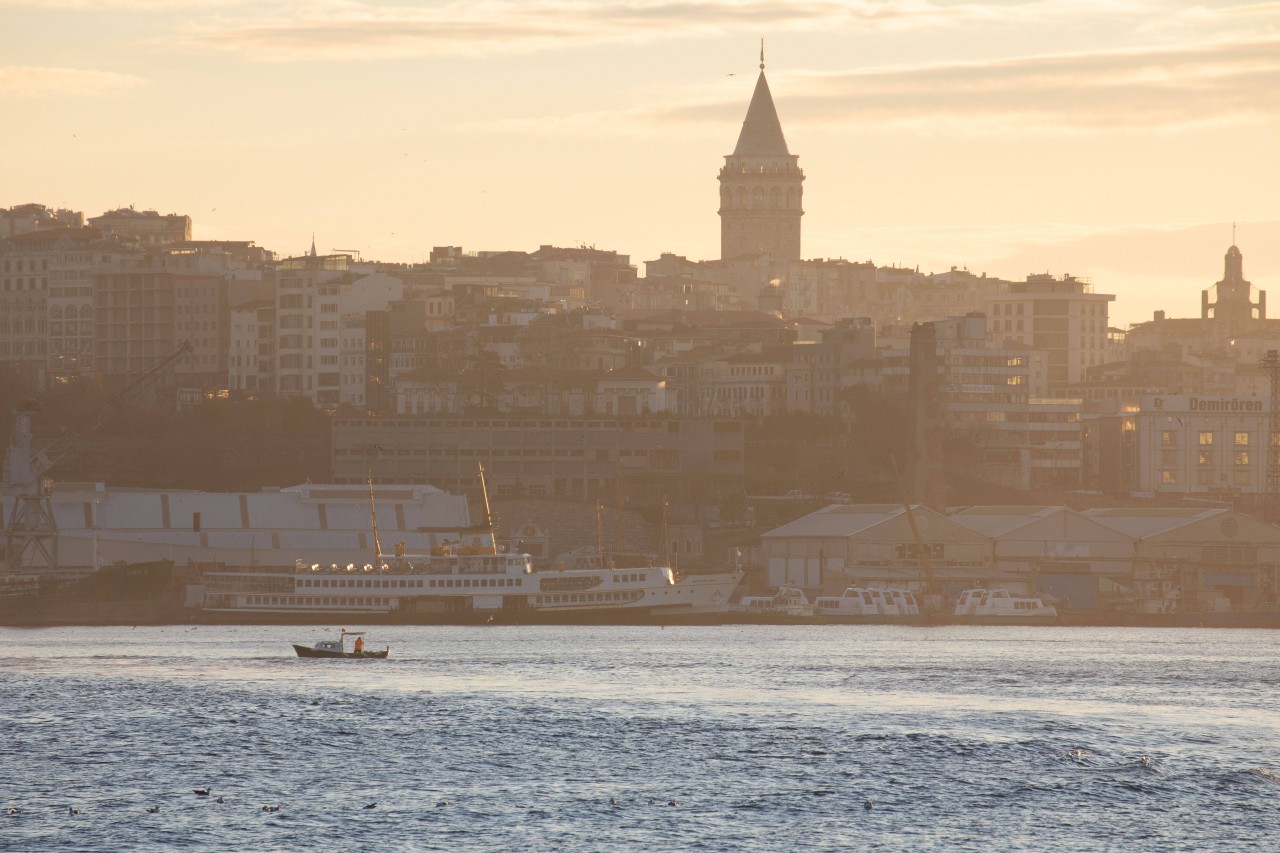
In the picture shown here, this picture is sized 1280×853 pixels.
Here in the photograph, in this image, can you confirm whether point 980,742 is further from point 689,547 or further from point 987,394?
point 987,394

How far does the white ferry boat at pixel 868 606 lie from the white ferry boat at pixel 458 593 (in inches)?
256

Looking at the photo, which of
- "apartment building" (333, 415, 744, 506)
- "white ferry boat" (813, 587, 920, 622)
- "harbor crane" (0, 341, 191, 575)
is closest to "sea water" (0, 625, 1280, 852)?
"white ferry boat" (813, 587, 920, 622)

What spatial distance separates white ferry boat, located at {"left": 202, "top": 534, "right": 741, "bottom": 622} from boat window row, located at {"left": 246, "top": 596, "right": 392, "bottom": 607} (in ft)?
0.15

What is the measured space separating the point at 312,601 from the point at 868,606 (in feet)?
83.4

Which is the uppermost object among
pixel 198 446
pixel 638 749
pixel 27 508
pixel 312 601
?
pixel 198 446

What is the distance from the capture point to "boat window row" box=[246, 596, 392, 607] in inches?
4031

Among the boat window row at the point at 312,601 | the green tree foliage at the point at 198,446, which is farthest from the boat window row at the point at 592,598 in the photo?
the green tree foliage at the point at 198,446

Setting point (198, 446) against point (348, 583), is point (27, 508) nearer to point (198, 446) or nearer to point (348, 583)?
point (348, 583)

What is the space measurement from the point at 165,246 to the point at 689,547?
7945 centimetres

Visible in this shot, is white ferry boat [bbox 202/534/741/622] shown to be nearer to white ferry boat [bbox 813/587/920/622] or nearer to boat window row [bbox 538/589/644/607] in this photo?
boat window row [bbox 538/589/644/607]

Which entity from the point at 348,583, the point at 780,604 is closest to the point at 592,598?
the point at 780,604

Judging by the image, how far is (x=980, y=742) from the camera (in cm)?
5834

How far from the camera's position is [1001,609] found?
105 metres

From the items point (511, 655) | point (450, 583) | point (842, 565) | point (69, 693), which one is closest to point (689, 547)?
point (842, 565)
